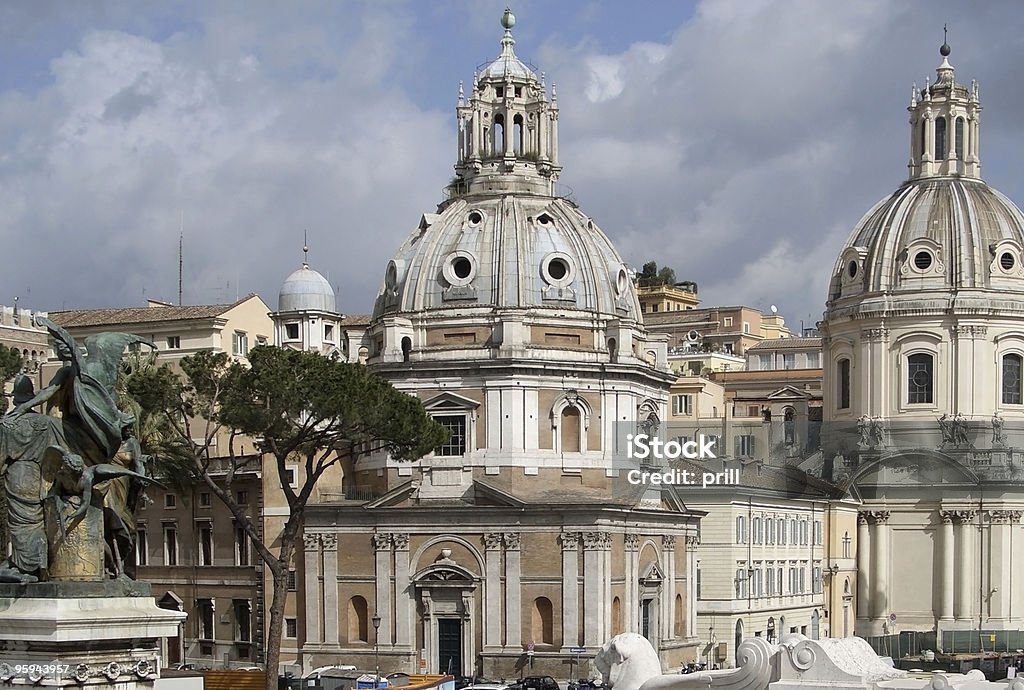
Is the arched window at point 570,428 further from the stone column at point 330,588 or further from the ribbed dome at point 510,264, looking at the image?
the stone column at point 330,588

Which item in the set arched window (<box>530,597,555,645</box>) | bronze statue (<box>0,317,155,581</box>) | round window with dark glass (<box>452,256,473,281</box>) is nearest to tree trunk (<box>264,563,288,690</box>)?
arched window (<box>530,597,555,645</box>)

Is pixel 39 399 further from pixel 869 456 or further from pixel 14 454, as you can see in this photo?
pixel 869 456

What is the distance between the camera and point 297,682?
2286 inches

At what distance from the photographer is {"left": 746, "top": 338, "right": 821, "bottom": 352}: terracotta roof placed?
11838 cm

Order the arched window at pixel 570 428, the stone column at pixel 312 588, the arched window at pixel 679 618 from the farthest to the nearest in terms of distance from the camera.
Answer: the arched window at pixel 679 618 < the arched window at pixel 570 428 < the stone column at pixel 312 588

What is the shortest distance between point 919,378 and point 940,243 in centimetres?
618

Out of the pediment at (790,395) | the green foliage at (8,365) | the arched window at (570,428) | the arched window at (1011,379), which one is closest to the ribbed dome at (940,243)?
the arched window at (1011,379)

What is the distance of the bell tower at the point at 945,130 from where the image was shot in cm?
9106

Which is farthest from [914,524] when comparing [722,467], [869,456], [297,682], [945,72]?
[297,682]

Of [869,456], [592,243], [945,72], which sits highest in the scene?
[945,72]

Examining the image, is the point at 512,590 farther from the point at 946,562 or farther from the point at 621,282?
the point at 946,562

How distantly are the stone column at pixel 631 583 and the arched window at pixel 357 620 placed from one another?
30.6ft

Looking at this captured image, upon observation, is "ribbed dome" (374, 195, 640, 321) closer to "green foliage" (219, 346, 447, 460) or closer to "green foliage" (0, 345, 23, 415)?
"green foliage" (219, 346, 447, 460)

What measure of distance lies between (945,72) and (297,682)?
49.8m
